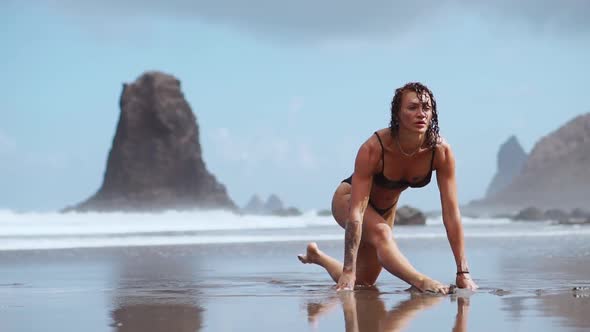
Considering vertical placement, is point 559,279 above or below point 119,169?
below

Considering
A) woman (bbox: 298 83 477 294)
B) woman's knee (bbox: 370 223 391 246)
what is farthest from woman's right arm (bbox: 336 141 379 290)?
woman's knee (bbox: 370 223 391 246)

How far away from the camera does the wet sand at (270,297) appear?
16.1 feet

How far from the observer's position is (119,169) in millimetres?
80375

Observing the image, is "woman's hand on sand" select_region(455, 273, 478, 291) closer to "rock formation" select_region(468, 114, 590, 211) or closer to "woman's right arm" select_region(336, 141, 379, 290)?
"woman's right arm" select_region(336, 141, 379, 290)

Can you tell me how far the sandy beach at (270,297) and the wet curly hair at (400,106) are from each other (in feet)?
3.54

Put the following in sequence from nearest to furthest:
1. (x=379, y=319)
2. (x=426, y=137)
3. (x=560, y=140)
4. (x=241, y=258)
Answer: (x=379, y=319) < (x=426, y=137) < (x=241, y=258) < (x=560, y=140)

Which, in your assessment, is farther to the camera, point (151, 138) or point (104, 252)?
point (151, 138)

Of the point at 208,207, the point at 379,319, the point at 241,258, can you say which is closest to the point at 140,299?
the point at 379,319

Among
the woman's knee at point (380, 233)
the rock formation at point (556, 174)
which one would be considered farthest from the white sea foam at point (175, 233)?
the rock formation at point (556, 174)

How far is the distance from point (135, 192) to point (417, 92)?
72463mm

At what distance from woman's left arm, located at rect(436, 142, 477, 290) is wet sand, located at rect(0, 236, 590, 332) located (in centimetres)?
36

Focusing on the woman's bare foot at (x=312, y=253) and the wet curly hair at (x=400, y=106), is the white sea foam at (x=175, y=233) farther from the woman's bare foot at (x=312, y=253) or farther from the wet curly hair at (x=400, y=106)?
the wet curly hair at (x=400, y=106)

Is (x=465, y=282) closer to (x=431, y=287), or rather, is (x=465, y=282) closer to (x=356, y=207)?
(x=431, y=287)

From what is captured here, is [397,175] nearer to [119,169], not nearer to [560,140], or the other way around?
[119,169]
